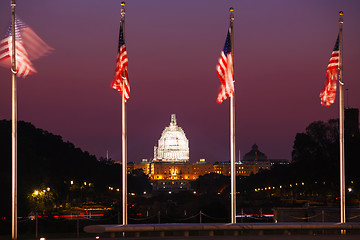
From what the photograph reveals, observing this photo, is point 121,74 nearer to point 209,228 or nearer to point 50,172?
point 209,228

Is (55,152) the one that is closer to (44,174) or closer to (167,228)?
(44,174)

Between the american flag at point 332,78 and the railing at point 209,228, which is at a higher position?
the american flag at point 332,78

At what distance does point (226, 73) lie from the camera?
41.0m

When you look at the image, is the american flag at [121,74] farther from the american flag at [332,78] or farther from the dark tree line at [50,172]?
the dark tree line at [50,172]

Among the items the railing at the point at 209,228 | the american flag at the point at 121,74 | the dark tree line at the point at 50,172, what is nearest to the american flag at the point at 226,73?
the american flag at the point at 121,74

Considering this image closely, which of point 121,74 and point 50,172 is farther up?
point 121,74

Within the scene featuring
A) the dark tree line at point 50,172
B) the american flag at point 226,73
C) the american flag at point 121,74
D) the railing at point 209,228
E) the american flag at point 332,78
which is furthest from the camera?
the dark tree line at point 50,172

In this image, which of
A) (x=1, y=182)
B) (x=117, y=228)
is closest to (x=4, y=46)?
(x=117, y=228)

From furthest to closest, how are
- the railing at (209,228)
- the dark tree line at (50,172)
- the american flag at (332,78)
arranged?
the dark tree line at (50,172) < the american flag at (332,78) < the railing at (209,228)

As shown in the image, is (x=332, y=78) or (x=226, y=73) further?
(x=332, y=78)

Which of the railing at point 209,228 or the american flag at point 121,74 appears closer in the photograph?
the railing at point 209,228

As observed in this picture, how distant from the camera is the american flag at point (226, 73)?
41000 millimetres

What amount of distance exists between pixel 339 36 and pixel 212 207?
31.2 meters

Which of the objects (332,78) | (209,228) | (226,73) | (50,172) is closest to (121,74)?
(226,73)
